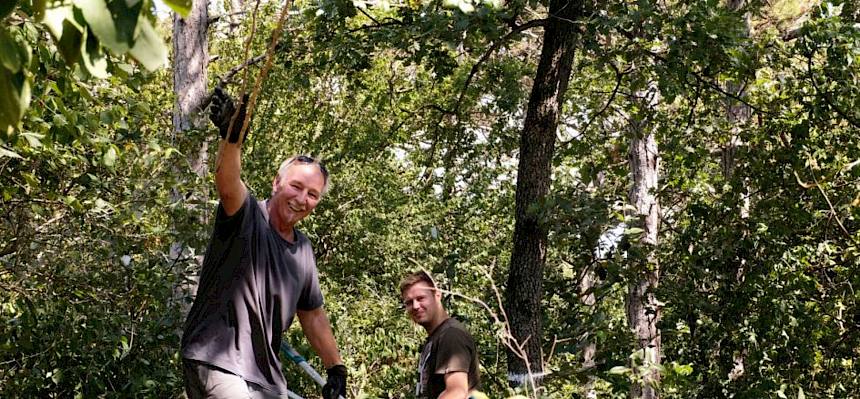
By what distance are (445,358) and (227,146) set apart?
170cm

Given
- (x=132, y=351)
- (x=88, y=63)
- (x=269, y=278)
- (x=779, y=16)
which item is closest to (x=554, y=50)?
(x=132, y=351)

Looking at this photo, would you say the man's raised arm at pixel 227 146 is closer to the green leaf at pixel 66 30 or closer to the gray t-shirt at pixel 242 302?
the gray t-shirt at pixel 242 302

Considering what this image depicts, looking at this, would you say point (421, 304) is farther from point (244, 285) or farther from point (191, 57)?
point (191, 57)

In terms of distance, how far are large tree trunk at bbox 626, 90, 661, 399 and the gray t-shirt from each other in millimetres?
4011

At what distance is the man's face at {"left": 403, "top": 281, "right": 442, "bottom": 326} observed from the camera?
188 inches

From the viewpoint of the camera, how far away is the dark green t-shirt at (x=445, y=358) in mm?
4523

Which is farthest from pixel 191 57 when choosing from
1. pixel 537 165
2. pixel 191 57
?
pixel 537 165

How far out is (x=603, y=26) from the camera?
6.67m

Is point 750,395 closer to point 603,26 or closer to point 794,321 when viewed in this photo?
point 794,321

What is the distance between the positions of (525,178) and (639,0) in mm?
1467

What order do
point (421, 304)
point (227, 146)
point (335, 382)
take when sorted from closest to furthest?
1. point (227, 146)
2. point (335, 382)
3. point (421, 304)

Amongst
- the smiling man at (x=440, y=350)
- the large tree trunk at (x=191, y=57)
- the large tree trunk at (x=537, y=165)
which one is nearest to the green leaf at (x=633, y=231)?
the large tree trunk at (x=537, y=165)

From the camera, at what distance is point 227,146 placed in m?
3.24

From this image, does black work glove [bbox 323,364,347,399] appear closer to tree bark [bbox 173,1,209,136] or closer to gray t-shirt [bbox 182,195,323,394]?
gray t-shirt [bbox 182,195,323,394]
